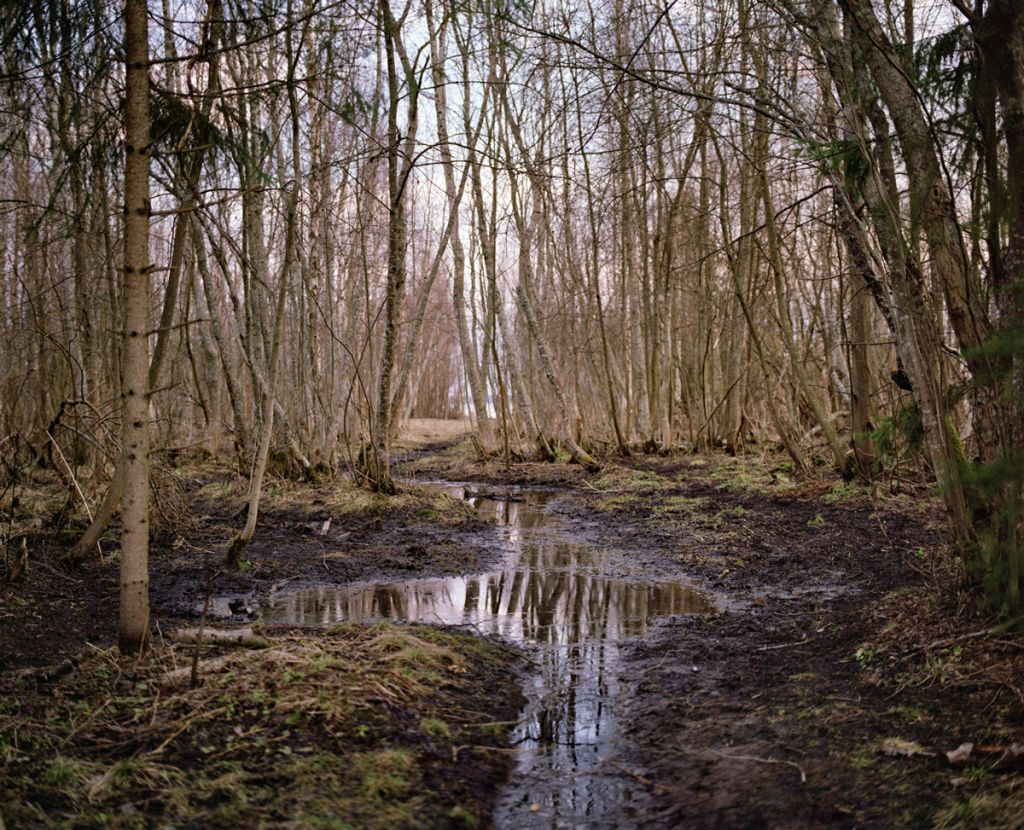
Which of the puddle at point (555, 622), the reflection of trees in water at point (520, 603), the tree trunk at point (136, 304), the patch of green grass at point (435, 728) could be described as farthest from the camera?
the reflection of trees in water at point (520, 603)

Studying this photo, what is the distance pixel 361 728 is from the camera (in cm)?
287

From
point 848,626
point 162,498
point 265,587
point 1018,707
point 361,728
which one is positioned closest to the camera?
point 1018,707

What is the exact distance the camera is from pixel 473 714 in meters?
3.27

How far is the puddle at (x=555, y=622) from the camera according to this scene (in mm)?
2719

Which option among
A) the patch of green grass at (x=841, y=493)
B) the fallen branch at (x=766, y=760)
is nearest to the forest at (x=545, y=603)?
the fallen branch at (x=766, y=760)

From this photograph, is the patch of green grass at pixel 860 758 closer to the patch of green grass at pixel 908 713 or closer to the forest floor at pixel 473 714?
the forest floor at pixel 473 714

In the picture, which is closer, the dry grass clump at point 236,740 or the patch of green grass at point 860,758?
the dry grass clump at point 236,740

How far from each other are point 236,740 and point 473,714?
1005 millimetres

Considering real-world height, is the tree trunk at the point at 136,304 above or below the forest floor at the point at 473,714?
above

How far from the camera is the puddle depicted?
272cm

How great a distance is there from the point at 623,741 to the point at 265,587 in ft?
11.7

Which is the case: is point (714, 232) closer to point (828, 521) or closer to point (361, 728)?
point (828, 521)

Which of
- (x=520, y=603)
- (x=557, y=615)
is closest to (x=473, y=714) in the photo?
(x=557, y=615)

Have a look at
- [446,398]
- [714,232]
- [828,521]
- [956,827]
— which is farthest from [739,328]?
[446,398]
